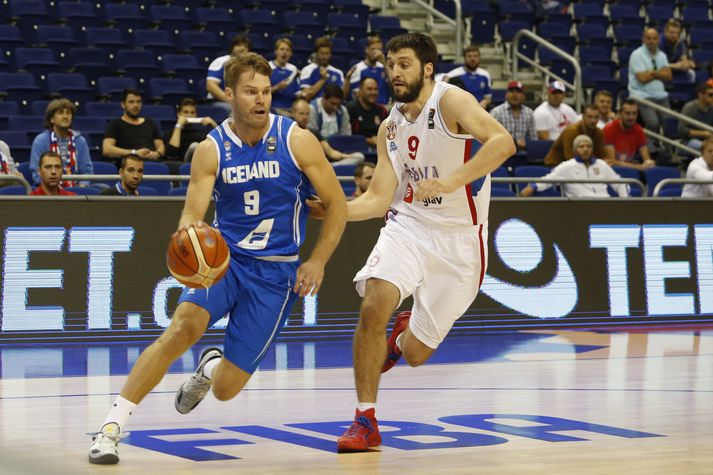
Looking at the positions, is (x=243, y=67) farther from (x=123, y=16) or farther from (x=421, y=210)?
(x=123, y=16)

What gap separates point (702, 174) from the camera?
46.0 ft

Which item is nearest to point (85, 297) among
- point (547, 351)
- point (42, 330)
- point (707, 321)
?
point (42, 330)

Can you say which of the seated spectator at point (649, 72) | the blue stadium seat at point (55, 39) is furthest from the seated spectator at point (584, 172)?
the blue stadium seat at point (55, 39)

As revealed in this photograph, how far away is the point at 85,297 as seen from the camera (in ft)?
34.1

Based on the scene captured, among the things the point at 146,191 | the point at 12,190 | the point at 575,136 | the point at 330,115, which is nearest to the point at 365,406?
the point at 12,190

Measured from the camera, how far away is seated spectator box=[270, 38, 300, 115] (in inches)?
592

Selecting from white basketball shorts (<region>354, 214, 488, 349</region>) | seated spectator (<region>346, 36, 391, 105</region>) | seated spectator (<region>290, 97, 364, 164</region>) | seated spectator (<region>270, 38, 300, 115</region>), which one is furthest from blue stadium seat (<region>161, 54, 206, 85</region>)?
white basketball shorts (<region>354, 214, 488, 349</region>)

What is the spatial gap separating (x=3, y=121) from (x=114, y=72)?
186 cm

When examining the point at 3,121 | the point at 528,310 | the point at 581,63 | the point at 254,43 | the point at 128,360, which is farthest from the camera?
the point at 581,63

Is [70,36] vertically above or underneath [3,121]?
above

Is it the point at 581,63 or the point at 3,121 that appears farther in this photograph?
the point at 581,63

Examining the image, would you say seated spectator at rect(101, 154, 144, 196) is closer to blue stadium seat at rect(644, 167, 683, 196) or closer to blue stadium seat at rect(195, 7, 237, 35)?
blue stadium seat at rect(195, 7, 237, 35)

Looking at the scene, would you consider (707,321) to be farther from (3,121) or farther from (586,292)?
(3,121)

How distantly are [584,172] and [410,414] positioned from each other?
709cm
